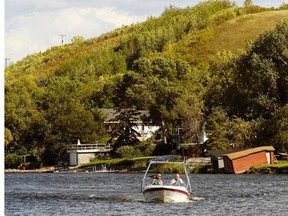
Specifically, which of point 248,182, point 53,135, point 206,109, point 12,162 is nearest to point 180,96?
point 206,109

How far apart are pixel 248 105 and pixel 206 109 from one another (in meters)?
→ 7.50

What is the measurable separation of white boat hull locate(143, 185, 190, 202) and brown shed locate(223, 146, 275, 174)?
124 feet

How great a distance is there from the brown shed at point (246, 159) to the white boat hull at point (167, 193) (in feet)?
124

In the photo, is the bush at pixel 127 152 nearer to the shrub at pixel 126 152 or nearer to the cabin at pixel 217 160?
the shrub at pixel 126 152

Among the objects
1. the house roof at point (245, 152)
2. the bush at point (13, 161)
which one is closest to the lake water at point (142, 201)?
the house roof at point (245, 152)

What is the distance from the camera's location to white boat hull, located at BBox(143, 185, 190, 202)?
46469 mm

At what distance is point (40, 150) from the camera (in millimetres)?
120688

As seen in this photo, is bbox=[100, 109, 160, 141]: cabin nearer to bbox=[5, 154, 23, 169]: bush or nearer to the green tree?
the green tree

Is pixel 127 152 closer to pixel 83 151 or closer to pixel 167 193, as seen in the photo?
pixel 83 151

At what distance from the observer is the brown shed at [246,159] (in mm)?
85062

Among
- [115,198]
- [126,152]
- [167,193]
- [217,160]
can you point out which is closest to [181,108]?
[126,152]

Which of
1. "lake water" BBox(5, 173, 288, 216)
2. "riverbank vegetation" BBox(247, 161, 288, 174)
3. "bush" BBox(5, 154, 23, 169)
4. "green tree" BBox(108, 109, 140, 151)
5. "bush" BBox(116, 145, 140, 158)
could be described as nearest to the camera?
"lake water" BBox(5, 173, 288, 216)

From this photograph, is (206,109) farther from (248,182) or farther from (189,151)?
(248,182)

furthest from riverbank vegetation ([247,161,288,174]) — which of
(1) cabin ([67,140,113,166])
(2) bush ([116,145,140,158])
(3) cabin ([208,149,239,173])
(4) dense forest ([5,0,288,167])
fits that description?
(1) cabin ([67,140,113,166])
